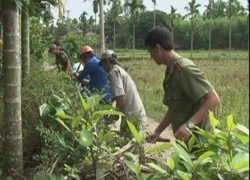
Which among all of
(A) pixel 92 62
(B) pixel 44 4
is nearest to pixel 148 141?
(A) pixel 92 62

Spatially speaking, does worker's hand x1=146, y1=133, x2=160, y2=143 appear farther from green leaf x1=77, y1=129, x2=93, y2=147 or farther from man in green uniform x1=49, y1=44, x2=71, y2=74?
man in green uniform x1=49, y1=44, x2=71, y2=74

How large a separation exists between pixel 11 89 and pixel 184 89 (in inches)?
67.9

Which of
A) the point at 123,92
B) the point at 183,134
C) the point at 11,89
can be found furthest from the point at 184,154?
the point at 123,92

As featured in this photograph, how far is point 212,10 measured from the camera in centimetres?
7250

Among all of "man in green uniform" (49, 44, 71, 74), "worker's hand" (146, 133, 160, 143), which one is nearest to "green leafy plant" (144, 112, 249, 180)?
"worker's hand" (146, 133, 160, 143)

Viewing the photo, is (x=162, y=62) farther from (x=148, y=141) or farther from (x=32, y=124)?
(x=32, y=124)

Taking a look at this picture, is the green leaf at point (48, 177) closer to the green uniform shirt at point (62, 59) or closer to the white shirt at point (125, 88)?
the white shirt at point (125, 88)

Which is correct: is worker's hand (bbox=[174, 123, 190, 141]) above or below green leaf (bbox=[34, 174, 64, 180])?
above

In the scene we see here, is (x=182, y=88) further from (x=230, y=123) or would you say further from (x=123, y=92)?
(x=123, y=92)

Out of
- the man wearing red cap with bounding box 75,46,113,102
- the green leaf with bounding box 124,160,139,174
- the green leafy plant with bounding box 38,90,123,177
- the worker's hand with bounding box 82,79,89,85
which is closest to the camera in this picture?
the green leaf with bounding box 124,160,139,174

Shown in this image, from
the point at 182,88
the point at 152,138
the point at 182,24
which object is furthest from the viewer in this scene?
the point at 182,24

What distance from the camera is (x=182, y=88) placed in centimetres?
375

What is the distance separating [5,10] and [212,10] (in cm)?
6976

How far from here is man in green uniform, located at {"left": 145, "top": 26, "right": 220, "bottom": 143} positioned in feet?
11.8
